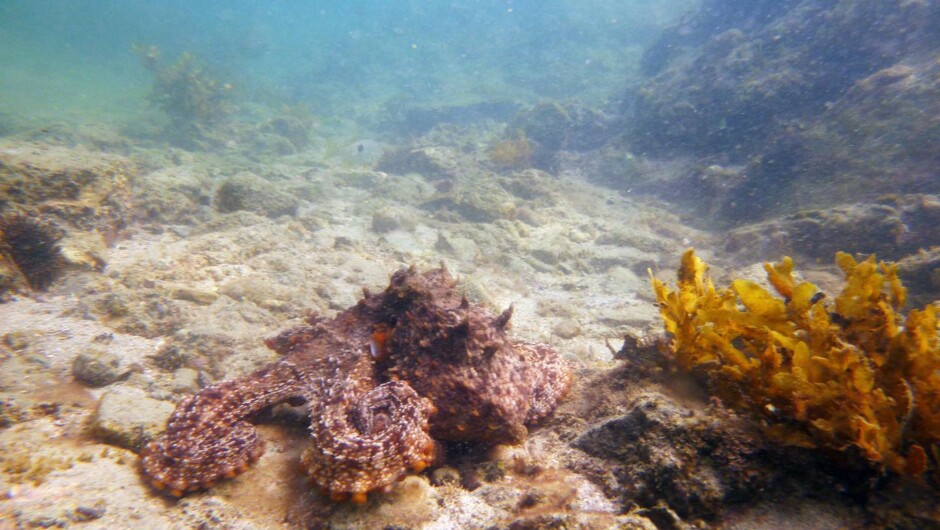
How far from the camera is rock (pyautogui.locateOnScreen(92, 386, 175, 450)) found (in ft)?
8.86

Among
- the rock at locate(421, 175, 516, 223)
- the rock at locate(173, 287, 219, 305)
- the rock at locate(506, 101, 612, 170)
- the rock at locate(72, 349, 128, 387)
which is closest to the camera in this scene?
the rock at locate(72, 349, 128, 387)

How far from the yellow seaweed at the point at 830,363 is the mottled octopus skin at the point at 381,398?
44.6 inches

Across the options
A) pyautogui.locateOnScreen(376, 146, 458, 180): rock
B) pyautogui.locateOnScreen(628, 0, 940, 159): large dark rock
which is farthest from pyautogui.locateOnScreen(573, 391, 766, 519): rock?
pyautogui.locateOnScreen(628, 0, 940, 159): large dark rock

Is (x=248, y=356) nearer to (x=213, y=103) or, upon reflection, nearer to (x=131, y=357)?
(x=131, y=357)

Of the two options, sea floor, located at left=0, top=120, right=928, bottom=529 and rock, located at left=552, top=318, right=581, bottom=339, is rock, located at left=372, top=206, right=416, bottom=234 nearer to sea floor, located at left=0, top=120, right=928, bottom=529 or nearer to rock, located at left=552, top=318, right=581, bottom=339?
sea floor, located at left=0, top=120, right=928, bottom=529

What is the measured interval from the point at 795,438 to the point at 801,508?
0.92 feet

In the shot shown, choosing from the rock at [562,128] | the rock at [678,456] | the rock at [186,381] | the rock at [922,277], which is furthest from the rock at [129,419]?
the rock at [562,128]

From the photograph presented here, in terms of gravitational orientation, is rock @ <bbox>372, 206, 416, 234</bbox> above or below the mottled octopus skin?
above

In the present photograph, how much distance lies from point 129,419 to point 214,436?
859 millimetres

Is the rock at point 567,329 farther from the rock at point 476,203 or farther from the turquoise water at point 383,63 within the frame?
the turquoise water at point 383,63

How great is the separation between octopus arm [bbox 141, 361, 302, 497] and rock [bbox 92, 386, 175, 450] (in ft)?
1.04

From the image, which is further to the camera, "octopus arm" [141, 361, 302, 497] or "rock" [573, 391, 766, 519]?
"octopus arm" [141, 361, 302, 497]

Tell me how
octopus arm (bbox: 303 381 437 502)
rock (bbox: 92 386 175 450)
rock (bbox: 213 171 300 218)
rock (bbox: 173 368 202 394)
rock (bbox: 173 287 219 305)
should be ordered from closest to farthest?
octopus arm (bbox: 303 381 437 502) < rock (bbox: 92 386 175 450) < rock (bbox: 173 368 202 394) < rock (bbox: 173 287 219 305) < rock (bbox: 213 171 300 218)

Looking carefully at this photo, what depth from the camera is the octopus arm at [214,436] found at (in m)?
2.31
